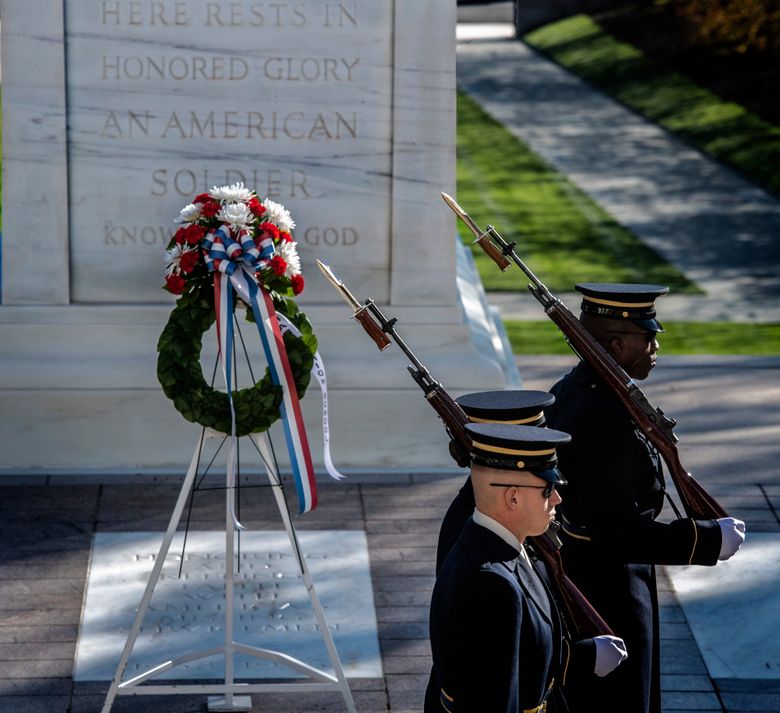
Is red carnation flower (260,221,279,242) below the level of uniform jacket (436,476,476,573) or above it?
above

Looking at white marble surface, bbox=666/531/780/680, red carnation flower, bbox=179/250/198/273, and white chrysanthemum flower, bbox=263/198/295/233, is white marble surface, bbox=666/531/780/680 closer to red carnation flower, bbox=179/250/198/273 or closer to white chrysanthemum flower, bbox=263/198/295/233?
white chrysanthemum flower, bbox=263/198/295/233

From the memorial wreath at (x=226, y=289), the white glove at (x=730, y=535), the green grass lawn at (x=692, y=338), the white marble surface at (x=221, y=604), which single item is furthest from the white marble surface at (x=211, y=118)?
the white glove at (x=730, y=535)

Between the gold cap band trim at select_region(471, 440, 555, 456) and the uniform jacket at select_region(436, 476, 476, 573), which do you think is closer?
the gold cap band trim at select_region(471, 440, 555, 456)

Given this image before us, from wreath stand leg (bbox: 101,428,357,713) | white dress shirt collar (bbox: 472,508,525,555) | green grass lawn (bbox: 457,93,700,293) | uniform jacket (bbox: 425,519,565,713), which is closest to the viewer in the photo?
uniform jacket (bbox: 425,519,565,713)

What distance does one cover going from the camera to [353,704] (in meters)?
5.39

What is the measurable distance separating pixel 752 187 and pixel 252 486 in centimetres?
1174

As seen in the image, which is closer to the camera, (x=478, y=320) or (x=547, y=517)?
(x=547, y=517)

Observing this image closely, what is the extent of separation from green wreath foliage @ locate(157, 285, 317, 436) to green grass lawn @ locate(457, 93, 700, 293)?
720 centimetres

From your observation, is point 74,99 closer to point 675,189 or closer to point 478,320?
point 478,320

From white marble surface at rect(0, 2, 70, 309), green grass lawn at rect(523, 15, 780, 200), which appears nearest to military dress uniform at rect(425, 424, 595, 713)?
white marble surface at rect(0, 2, 70, 309)

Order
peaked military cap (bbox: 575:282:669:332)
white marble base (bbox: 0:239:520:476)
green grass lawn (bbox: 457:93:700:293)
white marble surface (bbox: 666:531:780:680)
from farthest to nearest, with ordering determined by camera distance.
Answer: green grass lawn (bbox: 457:93:700:293) < white marble base (bbox: 0:239:520:476) < white marble surface (bbox: 666:531:780:680) < peaked military cap (bbox: 575:282:669:332)

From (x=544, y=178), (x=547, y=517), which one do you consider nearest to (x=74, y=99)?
(x=547, y=517)

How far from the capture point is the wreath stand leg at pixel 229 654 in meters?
5.22

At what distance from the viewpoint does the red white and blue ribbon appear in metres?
5.28
